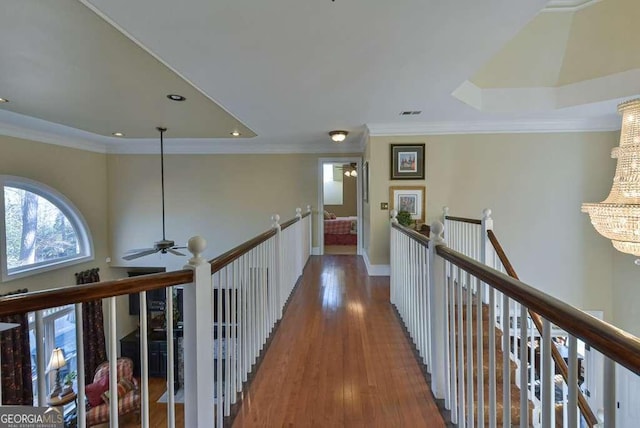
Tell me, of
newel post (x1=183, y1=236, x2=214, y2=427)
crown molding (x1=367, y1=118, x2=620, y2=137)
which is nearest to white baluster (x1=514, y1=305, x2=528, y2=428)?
newel post (x1=183, y1=236, x2=214, y2=427)

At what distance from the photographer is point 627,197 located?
2.86 m

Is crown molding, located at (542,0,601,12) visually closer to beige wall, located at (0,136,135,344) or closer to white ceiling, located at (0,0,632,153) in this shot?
white ceiling, located at (0,0,632,153)

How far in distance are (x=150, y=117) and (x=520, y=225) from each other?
5.84 m

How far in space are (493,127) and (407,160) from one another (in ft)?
4.61

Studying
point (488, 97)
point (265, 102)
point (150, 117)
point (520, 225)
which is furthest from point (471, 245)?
point (150, 117)

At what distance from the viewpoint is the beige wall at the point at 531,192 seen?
472 cm

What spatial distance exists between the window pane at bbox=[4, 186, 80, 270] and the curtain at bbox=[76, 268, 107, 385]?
514 millimetres

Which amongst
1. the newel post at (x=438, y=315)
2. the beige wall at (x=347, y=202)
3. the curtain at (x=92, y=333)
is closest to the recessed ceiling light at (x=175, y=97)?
the newel post at (x=438, y=315)

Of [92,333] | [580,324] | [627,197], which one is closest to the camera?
[580,324]

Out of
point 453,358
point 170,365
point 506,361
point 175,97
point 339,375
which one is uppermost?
point 175,97

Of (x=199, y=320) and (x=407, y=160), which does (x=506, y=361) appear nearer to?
(x=199, y=320)

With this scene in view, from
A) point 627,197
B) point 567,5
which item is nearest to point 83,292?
point 627,197

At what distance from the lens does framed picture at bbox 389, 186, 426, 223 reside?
486cm

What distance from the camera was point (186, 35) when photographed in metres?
2.16
